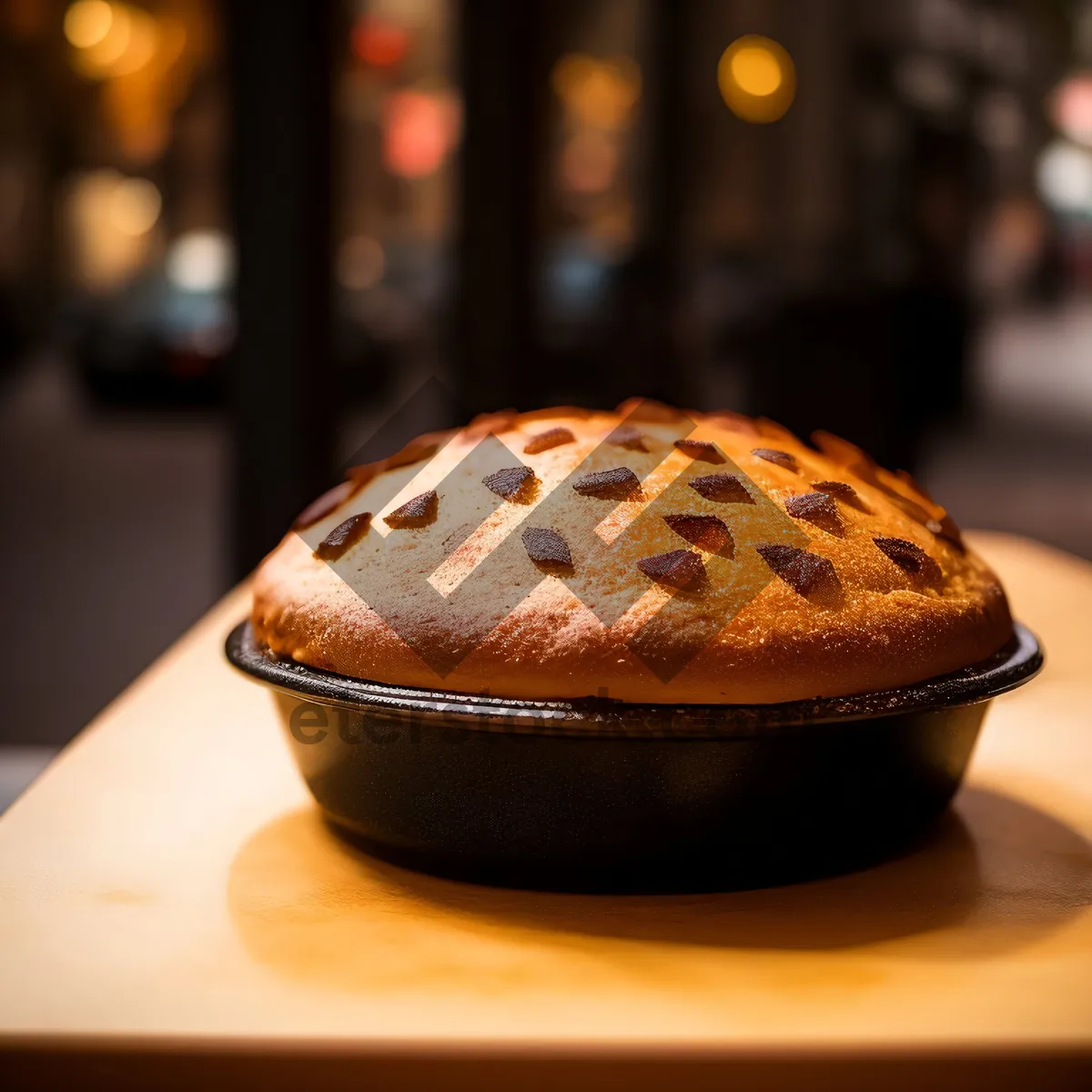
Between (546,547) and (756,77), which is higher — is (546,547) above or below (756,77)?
below

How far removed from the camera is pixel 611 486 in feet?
4.23

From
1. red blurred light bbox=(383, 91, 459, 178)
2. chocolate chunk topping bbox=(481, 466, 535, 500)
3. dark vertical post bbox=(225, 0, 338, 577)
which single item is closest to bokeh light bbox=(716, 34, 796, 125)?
red blurred light bbox=(383, 91, 459, 178)

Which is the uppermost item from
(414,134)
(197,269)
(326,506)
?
(414,134)

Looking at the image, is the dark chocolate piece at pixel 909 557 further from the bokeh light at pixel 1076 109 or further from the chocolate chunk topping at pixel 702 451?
the bokeh light at pixel 1076 109

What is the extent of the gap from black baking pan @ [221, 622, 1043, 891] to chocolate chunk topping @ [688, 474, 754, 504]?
9.7 inches

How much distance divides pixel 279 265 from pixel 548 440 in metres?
2.28

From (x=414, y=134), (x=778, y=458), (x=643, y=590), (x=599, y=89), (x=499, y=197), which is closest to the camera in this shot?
(x=643, y=590)

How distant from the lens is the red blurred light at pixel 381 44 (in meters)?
11.5

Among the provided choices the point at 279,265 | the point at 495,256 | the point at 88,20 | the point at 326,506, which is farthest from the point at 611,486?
the point at 88,20

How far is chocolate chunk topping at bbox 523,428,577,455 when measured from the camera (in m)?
1.40

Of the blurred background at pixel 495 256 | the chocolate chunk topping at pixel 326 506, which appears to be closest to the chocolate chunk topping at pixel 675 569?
the chocolate chunk topping at pixel 326 506

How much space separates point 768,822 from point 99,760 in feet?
2.65

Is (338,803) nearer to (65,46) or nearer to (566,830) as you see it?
(566,830)

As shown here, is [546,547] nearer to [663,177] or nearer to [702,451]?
[702,451]
